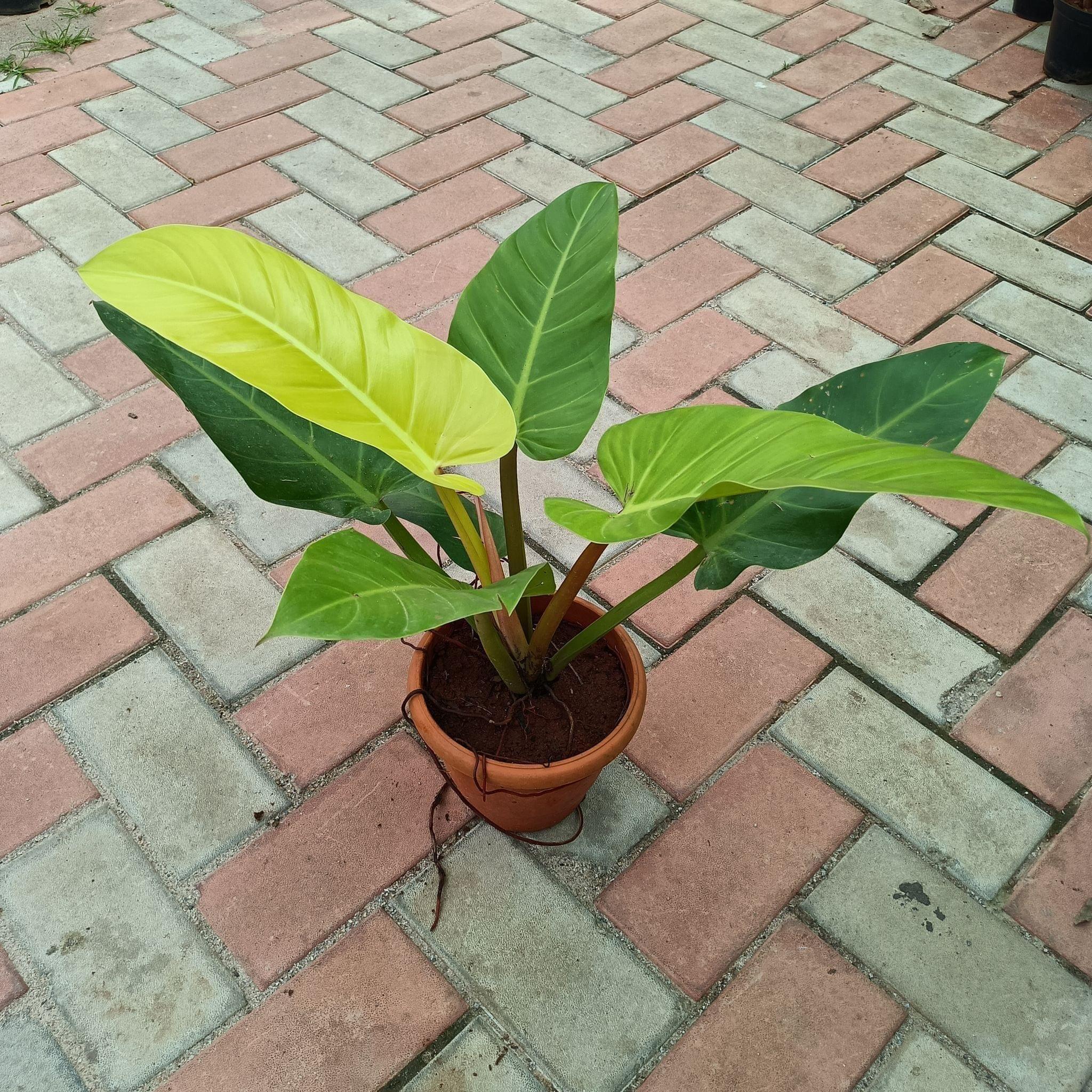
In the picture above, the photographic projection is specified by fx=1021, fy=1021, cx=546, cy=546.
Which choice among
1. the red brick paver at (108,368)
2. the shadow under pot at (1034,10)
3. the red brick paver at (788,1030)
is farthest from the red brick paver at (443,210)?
the shadow under pot at (1034,10)

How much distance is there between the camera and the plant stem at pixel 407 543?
3.87 ft

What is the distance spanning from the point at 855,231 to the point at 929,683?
4.05 ft

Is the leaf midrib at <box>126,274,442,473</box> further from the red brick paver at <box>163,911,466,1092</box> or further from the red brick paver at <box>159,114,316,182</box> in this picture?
the red brick paver at <box>159,114,316,182</box>

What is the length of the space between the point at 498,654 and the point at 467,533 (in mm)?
178

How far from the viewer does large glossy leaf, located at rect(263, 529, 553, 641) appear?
750mm

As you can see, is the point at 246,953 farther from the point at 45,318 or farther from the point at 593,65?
the point at 593,65

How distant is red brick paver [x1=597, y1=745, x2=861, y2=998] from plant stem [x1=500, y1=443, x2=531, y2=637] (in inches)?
15.6

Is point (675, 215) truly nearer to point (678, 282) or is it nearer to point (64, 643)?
point (678, 282)

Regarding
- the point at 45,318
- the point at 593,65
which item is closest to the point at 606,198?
the point at 45,318

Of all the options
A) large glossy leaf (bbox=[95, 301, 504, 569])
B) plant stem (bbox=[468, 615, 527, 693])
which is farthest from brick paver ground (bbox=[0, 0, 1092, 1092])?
large glossy leaf (bbox=[95, 301, 504, 569])

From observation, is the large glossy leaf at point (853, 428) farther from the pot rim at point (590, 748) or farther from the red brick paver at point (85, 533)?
the red brick paver at point (85, 533)

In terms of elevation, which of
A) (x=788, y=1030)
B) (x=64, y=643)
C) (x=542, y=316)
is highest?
(x=542, y=316)

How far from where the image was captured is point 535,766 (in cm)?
116

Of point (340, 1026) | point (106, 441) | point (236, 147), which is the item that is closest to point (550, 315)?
point (340, 1026)
